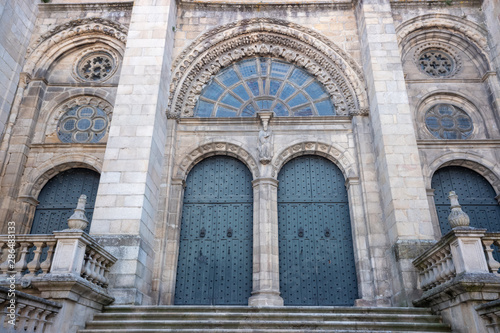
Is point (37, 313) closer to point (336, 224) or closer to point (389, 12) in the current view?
point (336, 224)

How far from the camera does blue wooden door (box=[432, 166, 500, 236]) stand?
931 centimetres

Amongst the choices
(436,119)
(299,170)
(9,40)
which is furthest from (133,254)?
(436,119)

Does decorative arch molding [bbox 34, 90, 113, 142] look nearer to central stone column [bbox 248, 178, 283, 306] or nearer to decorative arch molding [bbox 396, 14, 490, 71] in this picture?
central stone column [bbox 248, 178, 283, 306]

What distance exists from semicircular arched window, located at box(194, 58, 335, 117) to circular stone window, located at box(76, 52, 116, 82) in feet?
9.43

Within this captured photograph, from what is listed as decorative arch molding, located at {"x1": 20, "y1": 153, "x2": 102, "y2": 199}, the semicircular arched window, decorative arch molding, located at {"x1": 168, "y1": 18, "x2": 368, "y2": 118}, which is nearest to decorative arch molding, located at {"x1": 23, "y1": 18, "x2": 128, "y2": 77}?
decorative arch molding, located at {"x1": 168, "y1": 18, "x2": 368, "y2": 118}

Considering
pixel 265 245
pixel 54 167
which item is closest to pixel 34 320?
pixel 265 245

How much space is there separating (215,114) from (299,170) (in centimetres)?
281

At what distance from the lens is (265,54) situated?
1133 centimetres

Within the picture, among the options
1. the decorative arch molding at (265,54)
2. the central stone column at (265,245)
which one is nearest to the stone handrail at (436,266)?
the central stone column at (265,245)

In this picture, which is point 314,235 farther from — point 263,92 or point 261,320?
point 263,92

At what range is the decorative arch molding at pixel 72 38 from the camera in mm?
10906

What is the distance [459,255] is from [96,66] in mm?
10341

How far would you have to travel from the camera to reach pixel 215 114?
10.6 meters

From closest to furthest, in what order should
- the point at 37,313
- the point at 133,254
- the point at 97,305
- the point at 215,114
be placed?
1. the point at 37,313
2. the point at 97,305
3. the point at 133,254
4. the point at 215,114
